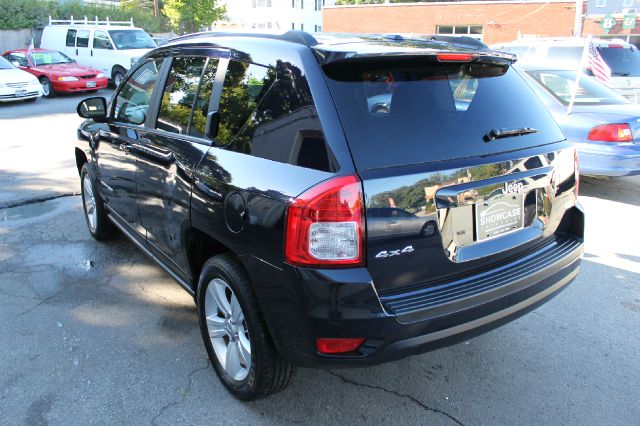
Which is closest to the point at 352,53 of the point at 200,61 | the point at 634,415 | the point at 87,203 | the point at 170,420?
the point at 200,61

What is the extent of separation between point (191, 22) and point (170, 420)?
128ft

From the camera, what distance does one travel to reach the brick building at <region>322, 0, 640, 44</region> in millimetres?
32875

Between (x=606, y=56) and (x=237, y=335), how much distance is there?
455 inches

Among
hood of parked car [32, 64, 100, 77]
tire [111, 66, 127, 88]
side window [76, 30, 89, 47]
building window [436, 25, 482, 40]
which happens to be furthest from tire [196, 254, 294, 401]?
building window [436, 25, 482, 40]

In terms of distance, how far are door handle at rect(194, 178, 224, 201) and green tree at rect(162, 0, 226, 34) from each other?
3728 centimetres

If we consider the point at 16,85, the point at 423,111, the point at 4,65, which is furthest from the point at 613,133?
the point at 4,65

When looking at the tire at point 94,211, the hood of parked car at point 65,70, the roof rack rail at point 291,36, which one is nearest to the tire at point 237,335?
the roof rack rail at point 291,36

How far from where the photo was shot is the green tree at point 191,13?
36.8 meters

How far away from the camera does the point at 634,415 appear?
283 centimetres

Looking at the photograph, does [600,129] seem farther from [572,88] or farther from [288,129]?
[288,129]

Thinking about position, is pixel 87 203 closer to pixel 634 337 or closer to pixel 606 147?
pixel 634 337

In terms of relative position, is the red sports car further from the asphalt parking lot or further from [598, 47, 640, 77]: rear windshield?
[598, 47, 640, 77]: rear windshield

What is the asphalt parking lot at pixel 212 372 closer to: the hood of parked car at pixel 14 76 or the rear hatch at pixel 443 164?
the rear hatch at pixel 443 164

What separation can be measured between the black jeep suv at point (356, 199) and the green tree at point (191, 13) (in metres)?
36.7
